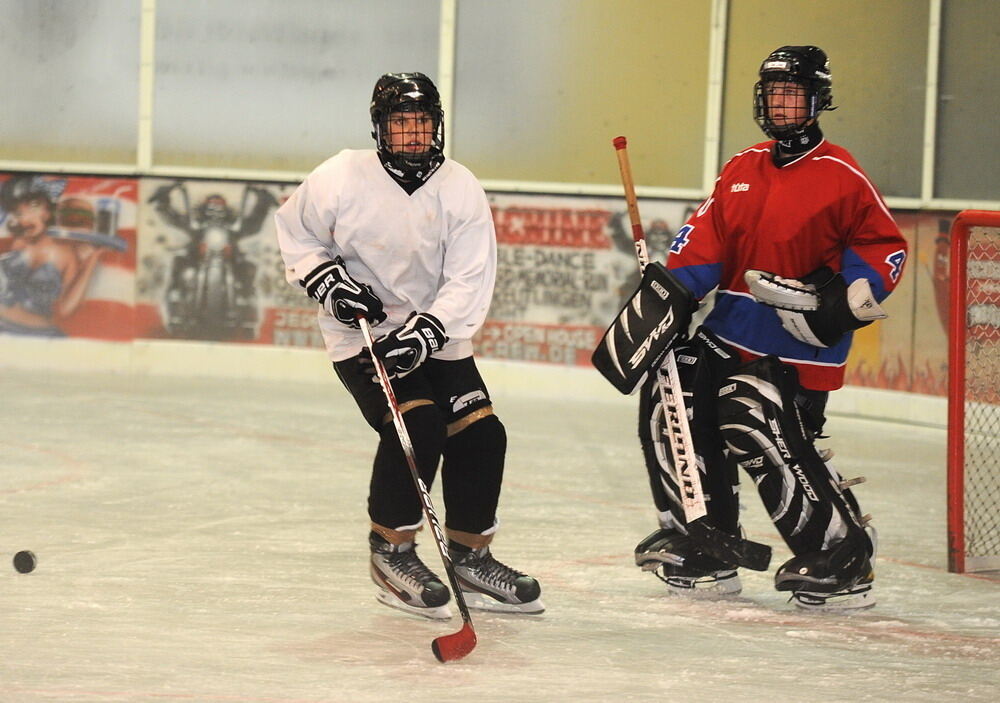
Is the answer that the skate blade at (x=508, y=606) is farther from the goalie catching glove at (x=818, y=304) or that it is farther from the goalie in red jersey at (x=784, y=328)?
the goalie catching glove at (x=818, y=304)

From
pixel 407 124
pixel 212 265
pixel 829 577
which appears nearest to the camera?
pixel 407 124

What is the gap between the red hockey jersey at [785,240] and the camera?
150 inches

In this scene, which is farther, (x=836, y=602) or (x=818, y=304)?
(x=836, y=602)

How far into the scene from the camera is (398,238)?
3.70 meters

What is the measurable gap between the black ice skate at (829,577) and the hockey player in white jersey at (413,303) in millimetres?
635

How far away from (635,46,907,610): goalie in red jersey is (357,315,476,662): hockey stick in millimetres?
Answer: 736

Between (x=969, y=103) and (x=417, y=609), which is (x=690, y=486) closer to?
(x=417, y=609)

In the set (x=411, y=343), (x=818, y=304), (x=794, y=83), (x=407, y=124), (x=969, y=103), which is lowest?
(x=411, y=343)

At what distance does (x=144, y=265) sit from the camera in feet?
29.0

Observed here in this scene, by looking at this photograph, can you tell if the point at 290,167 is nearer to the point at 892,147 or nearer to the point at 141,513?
the point at 892,147

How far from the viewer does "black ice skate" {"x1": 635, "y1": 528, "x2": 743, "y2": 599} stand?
4.02 m

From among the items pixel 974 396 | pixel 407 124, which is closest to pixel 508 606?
pixel 407 124

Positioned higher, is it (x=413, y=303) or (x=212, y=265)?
(x=413, y=303)

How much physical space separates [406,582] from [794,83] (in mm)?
1493
